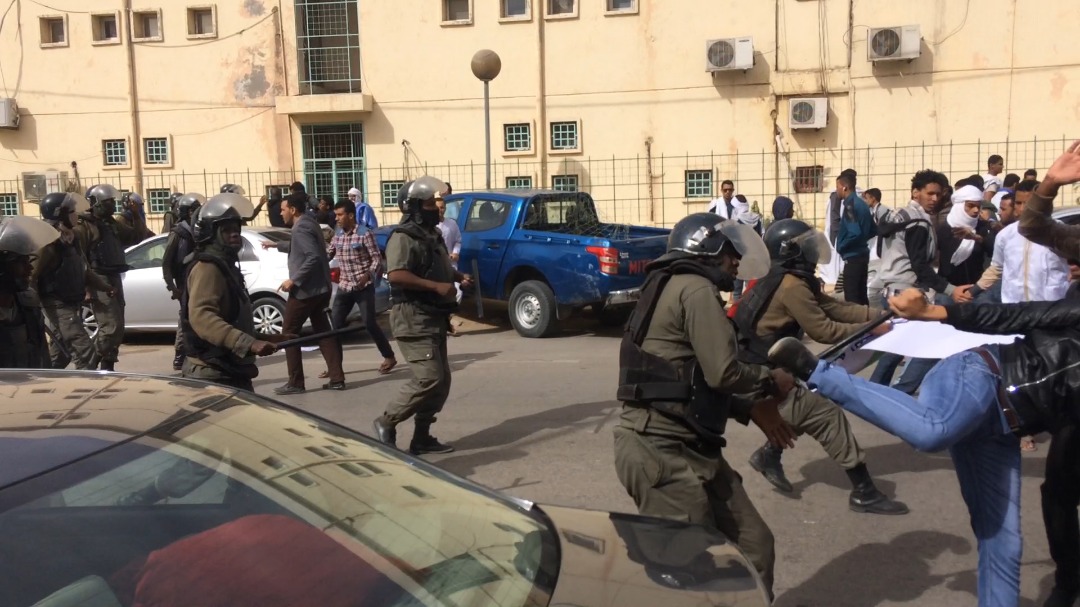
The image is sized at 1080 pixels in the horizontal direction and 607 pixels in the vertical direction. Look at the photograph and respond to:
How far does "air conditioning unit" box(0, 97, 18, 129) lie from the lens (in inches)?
825

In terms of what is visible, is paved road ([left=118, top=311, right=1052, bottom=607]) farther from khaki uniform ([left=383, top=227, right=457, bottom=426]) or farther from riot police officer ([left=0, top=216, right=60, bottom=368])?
riot police officer ([left=0, top=216, right=60, bottom=368])

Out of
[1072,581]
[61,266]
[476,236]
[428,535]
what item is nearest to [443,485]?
[428,535]

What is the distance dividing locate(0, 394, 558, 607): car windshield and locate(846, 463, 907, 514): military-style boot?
10.7 ft

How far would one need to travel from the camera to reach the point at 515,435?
7.49 m

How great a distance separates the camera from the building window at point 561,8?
18797 mm

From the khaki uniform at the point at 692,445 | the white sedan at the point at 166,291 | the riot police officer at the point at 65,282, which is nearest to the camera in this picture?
the khaki uniform at the point at 692,445

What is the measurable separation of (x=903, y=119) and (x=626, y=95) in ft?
16.0

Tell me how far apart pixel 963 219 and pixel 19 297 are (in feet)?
25.0

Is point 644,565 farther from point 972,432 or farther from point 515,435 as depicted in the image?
point 515,435

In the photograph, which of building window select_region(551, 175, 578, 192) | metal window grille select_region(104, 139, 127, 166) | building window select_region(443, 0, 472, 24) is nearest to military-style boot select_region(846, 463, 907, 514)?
building window select_region(551, 175, 578, 192)

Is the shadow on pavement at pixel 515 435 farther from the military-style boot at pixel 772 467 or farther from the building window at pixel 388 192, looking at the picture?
the building window at pixel 388 192

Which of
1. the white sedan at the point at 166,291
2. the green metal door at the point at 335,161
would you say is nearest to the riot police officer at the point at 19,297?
the white sedan at the point at 166,291

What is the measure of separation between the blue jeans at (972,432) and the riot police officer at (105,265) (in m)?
7.30

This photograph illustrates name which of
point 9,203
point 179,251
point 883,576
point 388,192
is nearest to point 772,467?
point 883,576
